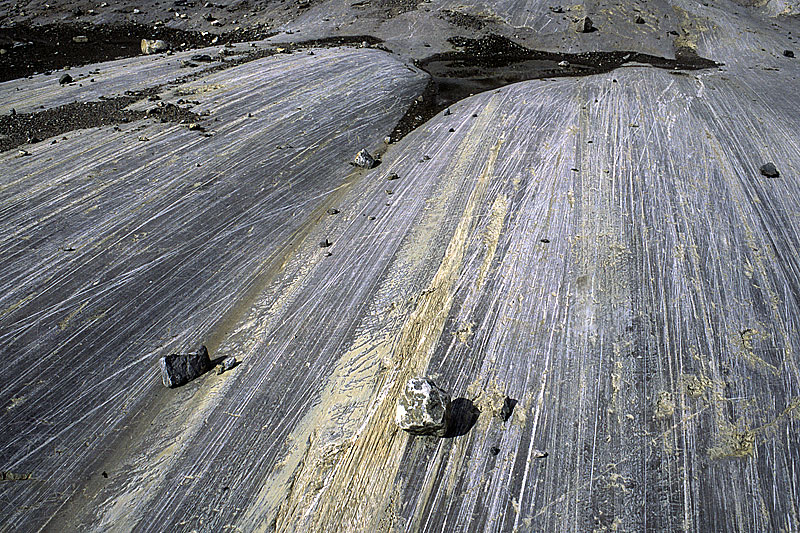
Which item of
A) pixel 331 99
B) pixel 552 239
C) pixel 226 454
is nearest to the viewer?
pixel 226 454

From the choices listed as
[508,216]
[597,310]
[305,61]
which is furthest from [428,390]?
[305,61]

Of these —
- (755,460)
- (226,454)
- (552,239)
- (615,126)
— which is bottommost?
(226,454)

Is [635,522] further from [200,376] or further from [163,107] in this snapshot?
[163,107]

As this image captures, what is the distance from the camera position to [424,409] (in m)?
2.85

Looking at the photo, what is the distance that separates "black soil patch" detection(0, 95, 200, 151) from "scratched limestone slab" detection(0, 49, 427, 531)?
201 millimetres

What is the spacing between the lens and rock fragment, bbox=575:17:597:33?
30.1 feet

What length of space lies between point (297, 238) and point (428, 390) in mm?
2262

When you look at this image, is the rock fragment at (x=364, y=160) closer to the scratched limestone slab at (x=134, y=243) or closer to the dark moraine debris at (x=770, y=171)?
the scratched limestone slab at (x=134, y=243)

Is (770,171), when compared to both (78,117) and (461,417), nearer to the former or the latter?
(461,417)

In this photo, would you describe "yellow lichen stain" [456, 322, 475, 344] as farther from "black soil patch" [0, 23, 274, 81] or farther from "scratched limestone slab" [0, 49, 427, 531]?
"black soil patch" [0, 23, 274, 81]

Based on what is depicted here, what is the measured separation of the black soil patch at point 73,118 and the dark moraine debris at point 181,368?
339 cm

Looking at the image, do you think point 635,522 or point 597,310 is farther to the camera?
point 597,310

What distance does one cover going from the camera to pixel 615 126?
580cm

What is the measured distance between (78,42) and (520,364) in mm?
9521
